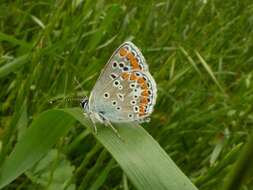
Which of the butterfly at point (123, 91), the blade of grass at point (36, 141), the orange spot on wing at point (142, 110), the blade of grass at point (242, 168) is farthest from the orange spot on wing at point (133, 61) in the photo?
the blade of grass at point (242, 168)

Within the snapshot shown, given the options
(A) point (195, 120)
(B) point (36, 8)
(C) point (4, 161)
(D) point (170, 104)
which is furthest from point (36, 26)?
(C) point (4, 161)

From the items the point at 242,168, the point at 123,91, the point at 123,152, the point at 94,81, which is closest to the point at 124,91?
the point at 123,91

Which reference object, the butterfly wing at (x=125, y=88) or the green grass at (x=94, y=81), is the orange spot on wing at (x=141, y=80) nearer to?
the butterfly wing at (x=125, y=88)

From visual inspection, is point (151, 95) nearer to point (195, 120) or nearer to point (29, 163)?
point (29, 163)

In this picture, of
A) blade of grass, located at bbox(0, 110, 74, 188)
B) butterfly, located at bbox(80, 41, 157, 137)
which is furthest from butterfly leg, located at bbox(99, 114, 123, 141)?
blade of grass, located at bbox(0, 110, 74, 188)

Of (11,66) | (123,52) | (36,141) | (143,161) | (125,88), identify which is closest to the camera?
(143,161)

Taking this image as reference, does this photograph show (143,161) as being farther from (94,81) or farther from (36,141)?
(94,81)

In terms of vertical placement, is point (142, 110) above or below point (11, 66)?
below
